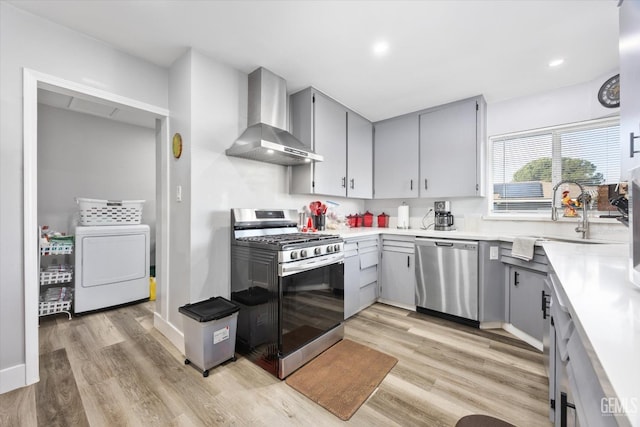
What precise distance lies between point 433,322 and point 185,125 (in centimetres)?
315

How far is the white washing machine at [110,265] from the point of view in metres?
2.92

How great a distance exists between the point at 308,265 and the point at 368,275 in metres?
1.31

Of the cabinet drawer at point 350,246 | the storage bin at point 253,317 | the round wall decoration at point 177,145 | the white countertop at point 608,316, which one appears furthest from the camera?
the cabinet drawer at point 350,246

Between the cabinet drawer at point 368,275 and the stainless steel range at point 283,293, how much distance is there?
1.97 ft

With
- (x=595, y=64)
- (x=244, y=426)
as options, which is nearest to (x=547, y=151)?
(x=595, y=64)

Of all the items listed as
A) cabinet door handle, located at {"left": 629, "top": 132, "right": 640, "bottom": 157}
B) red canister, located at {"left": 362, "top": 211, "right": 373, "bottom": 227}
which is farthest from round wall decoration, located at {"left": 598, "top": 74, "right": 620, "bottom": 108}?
red canister, located at {"left": 362, "top": 211, "right": 373, "bottom": 227}

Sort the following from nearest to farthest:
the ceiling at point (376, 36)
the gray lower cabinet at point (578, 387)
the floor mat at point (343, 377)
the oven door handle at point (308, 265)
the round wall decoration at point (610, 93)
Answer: the gray lower cabinet at point (578, 387) → the floor mat at point (343, 377) → the ceiling at point (376, 36) → the oven door handle at point (308, 265) → the round wall decoration at point (610, 93)

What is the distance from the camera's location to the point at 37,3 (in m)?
1.70

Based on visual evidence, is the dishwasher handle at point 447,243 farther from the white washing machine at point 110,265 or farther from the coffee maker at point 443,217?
the white washing machine at point 110,265

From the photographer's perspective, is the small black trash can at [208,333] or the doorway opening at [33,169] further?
the small black trash can at [208,333]

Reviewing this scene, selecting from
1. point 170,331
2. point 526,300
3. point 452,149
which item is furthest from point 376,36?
point 170,331

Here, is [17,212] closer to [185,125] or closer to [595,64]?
[185,125]

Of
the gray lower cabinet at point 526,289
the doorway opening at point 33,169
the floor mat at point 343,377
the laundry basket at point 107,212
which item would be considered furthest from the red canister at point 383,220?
the laundry basket at point 107,212

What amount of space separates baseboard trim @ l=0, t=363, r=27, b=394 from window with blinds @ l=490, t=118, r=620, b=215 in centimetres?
461
